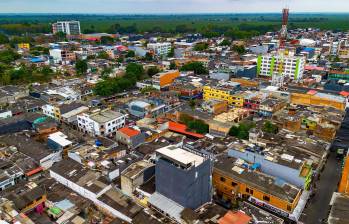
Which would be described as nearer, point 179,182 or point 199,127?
point 179,182

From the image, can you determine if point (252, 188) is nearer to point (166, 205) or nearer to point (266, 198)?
point (266, 198)

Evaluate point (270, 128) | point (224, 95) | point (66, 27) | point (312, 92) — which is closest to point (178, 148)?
point (270, 128)

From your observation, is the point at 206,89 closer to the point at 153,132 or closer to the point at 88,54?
the point at 153,132

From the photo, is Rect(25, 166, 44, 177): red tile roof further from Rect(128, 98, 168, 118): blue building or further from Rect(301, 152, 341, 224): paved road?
Rect(301, 152, 341, 224): paved road

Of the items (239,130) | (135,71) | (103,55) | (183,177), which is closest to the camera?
(183,177)

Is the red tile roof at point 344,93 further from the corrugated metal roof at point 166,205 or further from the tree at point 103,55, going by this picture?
the tree at point 103,55

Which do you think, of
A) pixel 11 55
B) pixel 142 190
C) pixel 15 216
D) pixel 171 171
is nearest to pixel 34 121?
pixel 15 216

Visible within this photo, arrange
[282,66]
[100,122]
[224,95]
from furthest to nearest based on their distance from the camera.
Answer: [282,66] → [224,95] → [100,122]
